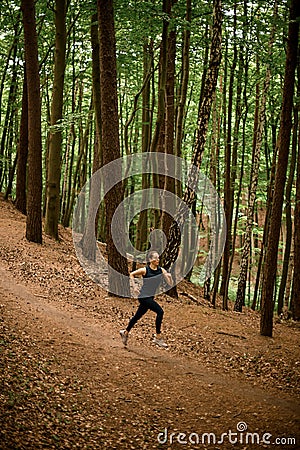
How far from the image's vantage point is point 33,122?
56.0 ft

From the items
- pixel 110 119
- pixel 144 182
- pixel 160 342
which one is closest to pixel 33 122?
pixel 110 119

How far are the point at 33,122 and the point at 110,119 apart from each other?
4.71m

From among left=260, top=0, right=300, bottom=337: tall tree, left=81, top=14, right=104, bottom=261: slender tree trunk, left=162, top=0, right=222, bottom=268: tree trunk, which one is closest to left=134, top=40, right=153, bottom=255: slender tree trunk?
left=81, top=14, right=104, bottom=261: slender tree trunk

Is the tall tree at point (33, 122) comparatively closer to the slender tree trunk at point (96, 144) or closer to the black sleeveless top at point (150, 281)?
the slender tree trunk at point (96, 144)

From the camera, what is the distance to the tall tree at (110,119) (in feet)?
42.9

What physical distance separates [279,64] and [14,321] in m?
12.5

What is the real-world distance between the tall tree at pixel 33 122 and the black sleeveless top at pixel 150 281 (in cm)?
812

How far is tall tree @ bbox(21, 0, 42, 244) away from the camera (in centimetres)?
1647

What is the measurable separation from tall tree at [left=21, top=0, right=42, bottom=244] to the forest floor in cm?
282

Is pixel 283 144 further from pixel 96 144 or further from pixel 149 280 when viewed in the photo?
pixel 96 144

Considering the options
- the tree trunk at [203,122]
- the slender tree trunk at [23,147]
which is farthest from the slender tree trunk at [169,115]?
the slender tree trunk at [23,147]

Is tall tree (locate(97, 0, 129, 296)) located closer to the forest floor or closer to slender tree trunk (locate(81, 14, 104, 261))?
the forest floor

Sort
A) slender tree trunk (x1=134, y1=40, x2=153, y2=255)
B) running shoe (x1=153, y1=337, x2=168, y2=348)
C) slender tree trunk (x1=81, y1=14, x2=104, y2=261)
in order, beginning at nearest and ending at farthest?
running shoe (x1=153, y1=337, x2=168, y2=348), slender tree trunk (x1=81, y1=14, x2=104, y2=261), slender tree trunk (x1=134, y1=40, x2=153, y2=255)

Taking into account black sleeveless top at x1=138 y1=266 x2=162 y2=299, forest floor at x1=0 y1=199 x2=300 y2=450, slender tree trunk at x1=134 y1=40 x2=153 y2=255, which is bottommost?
A: forest floor at x1=0 y1=199 x2=300 y2=450
